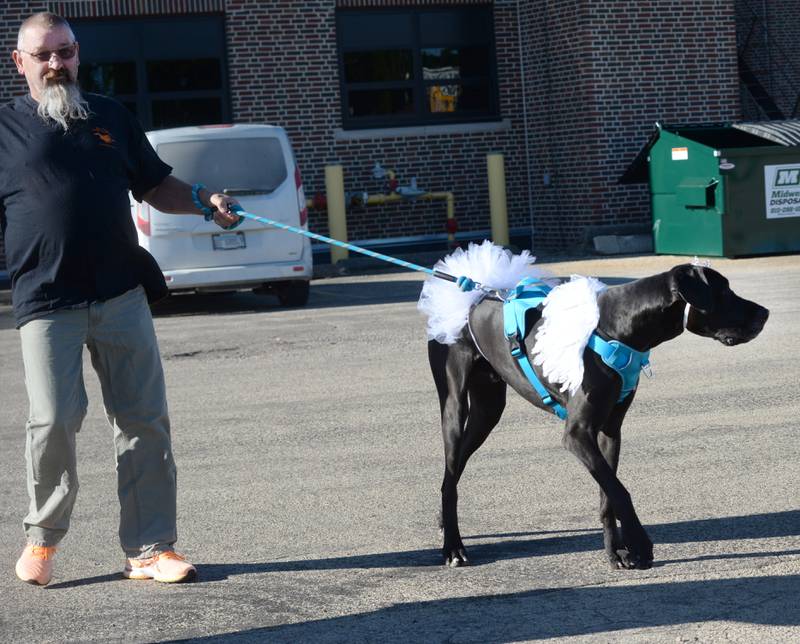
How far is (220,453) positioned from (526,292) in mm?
3026

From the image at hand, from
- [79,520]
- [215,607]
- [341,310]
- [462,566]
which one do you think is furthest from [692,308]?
[341,310]

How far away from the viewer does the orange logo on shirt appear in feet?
16.8

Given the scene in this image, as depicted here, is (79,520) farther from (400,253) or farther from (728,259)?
(400,253)

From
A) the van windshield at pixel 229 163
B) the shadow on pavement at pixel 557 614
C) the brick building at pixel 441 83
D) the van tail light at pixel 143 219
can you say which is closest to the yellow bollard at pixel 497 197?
the brick building at pixel 441 83

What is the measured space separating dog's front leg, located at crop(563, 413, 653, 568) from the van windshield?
1057cm

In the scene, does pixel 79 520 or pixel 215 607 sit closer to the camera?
pixel 215 607

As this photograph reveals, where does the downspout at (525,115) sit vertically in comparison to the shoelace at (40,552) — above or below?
above

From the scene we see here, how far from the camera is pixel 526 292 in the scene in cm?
543

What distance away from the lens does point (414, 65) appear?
74.1 feet

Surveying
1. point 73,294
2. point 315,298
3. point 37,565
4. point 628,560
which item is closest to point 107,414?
point 73,294

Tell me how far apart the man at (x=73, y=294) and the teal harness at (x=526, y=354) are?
1199 mm

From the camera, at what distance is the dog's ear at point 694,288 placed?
15.9 ft

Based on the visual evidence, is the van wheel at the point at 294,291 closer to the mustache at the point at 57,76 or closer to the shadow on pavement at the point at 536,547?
the shadow on pavement at the point at 536,547

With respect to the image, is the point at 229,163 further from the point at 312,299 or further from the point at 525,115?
the point at 525,115
